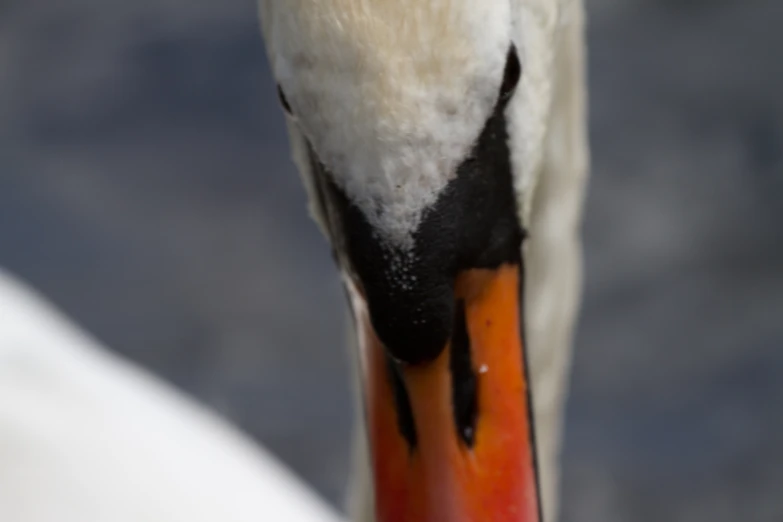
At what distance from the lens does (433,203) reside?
1103 mm

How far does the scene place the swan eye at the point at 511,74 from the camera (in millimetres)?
1131

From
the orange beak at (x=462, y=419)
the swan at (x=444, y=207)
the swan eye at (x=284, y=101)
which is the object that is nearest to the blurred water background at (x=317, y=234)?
the swan at (x=444, y=207)

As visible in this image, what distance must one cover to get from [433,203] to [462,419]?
0.76 ft

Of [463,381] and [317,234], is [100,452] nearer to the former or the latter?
[463,381]

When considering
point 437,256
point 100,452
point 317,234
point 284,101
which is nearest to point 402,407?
point 437,256

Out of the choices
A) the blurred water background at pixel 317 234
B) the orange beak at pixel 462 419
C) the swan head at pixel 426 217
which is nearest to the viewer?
the swan head at pixel 426 217

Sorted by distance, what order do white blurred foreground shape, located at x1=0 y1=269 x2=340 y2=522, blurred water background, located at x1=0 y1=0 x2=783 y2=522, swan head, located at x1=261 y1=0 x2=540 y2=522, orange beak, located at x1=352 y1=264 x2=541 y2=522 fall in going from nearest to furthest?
swan head, located at x1=261 y1=0 x2=540 y2=522
orange beak, located at x1=352 y1=264 x2=541 y2=522
white blurred foreground shape, located at x1=0 y1=269 x2=340 y2=522
blurred water background, located at x1=0 y1=0 x2=783 y2=522

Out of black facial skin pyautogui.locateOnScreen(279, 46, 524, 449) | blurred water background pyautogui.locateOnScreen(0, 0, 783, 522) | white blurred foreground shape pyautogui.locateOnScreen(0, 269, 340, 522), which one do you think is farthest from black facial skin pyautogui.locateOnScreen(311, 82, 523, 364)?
blurred water background pyautogui.locateOnScreen(0, 0, 783, 522)

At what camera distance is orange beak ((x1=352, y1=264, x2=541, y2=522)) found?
121 cm

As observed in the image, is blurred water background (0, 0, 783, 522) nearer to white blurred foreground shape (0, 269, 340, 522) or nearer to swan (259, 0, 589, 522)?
A: white blurred foreground shape (0, 269, 340, 522)

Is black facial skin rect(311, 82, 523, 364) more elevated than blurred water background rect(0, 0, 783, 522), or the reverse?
black facial skin rect(311, 82, 523, 364)

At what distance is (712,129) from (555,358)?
7.58ft

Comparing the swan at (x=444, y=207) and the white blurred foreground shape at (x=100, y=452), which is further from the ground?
the swan at (x=444, y=207)

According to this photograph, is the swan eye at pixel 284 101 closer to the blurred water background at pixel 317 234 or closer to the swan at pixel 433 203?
the swan at pixel 433 203
